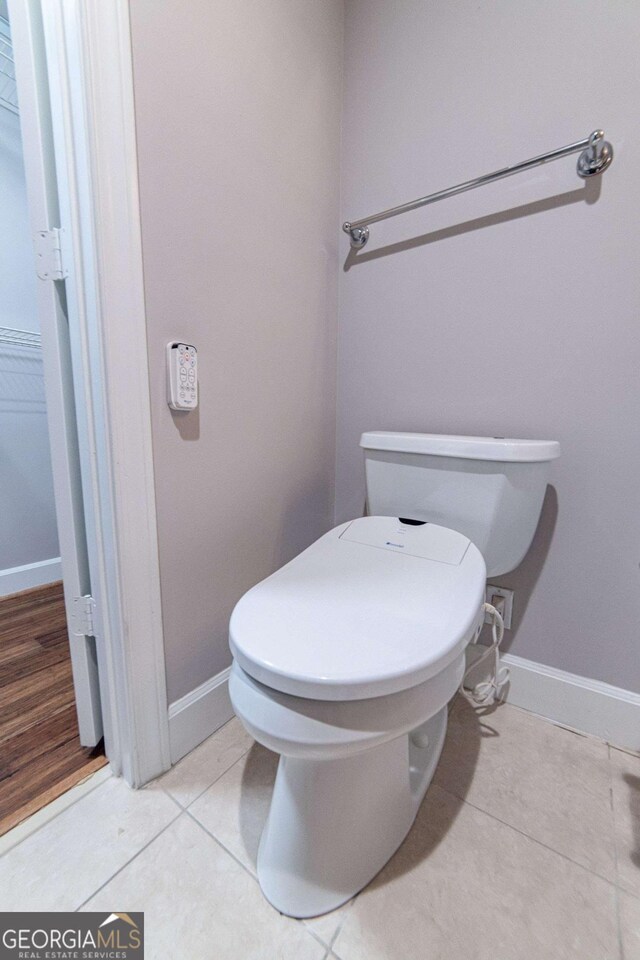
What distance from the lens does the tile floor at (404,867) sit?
1.76 ft

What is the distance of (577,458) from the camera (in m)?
0.86

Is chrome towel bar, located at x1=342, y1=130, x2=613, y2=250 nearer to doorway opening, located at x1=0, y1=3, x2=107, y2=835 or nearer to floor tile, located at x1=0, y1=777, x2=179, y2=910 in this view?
doorway opening, located at x1=0, y1=3, x2=107, y2=835

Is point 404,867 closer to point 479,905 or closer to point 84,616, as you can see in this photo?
point 479,905

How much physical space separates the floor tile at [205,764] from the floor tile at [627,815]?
0.69 meters

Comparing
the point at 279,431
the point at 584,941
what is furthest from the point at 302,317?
the point at 584,941

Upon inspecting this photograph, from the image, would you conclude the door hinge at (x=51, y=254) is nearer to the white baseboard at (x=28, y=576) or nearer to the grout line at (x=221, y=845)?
the grout line at (x=221, y=845)

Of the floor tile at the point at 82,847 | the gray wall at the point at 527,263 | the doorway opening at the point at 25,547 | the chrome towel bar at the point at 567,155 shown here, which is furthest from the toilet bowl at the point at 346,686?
the chrome towel bar at the point at 567,155

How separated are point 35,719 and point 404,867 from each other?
0.86 meters

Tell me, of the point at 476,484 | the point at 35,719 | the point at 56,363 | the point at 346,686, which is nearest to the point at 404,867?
the point at 346,686

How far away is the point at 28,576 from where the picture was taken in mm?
1567

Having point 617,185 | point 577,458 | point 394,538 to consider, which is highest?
point 617,185

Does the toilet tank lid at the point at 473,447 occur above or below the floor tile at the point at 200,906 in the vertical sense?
above

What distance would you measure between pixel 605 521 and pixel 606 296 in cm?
47

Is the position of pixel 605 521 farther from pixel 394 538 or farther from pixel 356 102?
pixel 356 102
